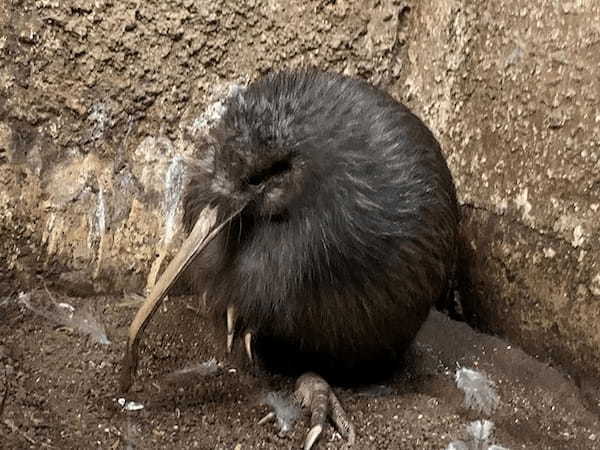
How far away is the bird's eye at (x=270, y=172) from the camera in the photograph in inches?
68.4

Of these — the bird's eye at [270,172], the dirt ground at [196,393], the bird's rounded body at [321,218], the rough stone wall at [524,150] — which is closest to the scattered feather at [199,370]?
the dirt ground at [196,393]

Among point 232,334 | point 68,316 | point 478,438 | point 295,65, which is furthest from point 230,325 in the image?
point 295,65

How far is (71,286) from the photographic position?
7.00ft

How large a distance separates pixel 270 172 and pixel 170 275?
268 millimetres

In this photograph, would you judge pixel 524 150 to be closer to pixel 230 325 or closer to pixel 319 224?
pixel 319 224

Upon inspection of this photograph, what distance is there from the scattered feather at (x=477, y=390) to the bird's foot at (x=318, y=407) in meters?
0.30

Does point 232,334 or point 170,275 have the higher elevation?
point 170,275

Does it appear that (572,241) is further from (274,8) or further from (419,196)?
(274,8)

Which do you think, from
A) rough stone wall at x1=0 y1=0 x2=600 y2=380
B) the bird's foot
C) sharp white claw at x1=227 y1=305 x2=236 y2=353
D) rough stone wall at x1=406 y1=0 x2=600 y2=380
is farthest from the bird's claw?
rough stone wall at x1=406 y1=0 x2=600 y2=380

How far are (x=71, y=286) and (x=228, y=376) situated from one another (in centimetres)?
46

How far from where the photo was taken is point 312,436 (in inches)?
67.2

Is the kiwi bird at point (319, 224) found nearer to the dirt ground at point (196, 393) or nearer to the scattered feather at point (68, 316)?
the dirt ground at point (196, 393)

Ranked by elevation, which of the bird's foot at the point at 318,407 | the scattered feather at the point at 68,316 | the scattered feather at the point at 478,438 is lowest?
the scattered feather at the point at 68,316

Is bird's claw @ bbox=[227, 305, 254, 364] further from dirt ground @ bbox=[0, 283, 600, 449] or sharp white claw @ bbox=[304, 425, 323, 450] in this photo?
sharp white claw @ bbox=[304, 425, 323, 450]
